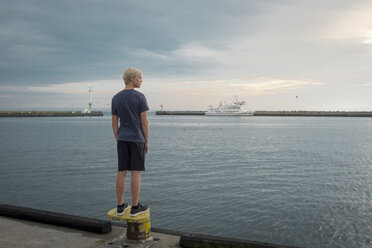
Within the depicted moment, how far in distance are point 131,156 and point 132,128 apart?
0.41m

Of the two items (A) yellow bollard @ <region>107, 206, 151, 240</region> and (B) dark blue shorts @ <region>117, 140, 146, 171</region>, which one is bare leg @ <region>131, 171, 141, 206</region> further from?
(A) yellow bollard @ <region>107, 206, 151, 240</region>

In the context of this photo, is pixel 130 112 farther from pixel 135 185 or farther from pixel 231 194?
pixel 231 194

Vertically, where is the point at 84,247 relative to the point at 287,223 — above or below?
above

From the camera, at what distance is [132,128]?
4.34m

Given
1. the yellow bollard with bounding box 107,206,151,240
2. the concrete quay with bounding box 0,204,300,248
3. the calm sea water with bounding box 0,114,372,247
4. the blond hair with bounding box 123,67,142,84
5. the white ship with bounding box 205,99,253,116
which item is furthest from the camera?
the white ship with bounding box 205,99,253,116

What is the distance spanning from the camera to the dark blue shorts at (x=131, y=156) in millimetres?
4320

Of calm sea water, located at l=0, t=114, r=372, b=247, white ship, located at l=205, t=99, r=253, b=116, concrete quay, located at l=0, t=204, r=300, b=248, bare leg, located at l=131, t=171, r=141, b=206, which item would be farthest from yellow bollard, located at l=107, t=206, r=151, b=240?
white ship, located at l=205, t=99, r=253, b=116

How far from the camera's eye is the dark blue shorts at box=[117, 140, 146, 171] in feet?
14.2

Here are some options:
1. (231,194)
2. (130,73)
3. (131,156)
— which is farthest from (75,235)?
(231,194)

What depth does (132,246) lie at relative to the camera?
416 cm

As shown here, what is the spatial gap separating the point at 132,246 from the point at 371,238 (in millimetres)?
7560

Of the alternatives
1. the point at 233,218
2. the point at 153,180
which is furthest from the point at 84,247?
the point at 153,180

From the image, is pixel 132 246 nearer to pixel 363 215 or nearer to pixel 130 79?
pixel 130 79

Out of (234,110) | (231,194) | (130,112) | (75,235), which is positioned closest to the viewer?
(130,112)
